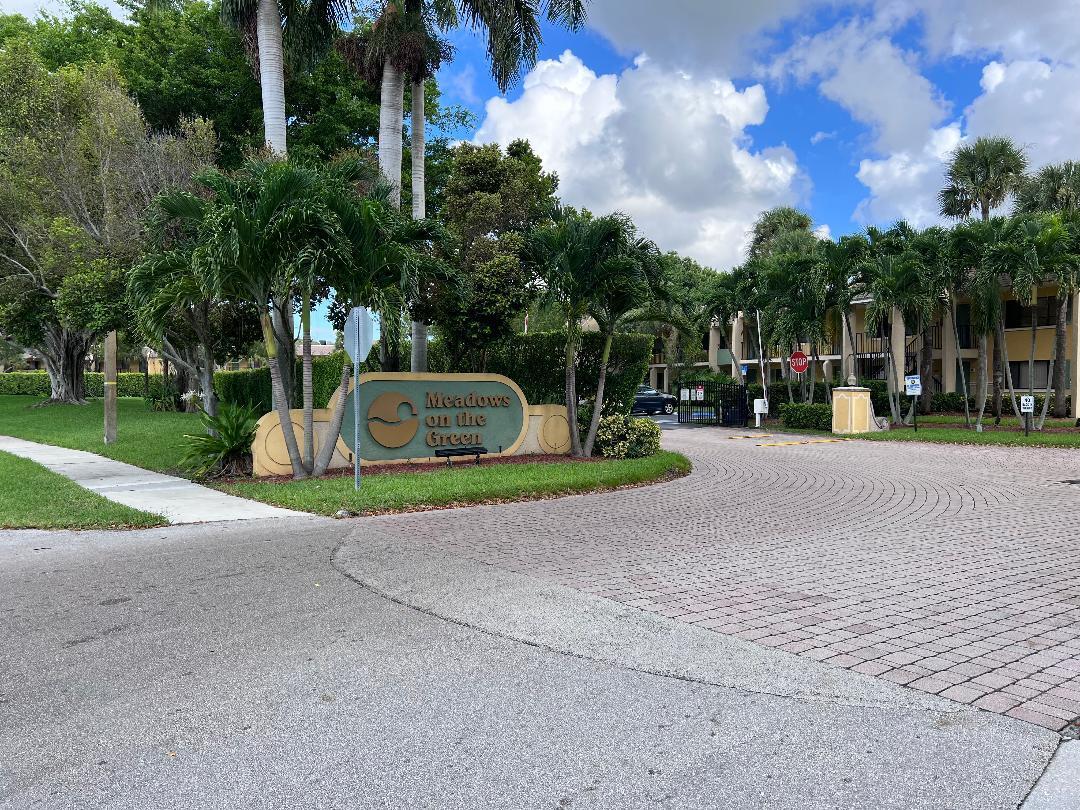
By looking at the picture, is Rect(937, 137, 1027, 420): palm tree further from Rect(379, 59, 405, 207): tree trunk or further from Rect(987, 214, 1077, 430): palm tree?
Rect(379, 59, 405, 207): tree trunk

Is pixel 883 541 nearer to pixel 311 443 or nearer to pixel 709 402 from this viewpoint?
pixel 311 443

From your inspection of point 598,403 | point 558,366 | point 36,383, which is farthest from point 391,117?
point 36,383

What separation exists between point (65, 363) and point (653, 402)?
97.1ft

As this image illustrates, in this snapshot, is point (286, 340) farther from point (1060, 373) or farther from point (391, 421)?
point (1060, 373)

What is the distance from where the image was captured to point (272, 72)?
1501 centimetres

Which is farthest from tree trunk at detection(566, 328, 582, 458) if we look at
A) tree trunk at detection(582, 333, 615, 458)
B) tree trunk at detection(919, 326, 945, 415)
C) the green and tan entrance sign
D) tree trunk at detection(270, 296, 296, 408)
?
tree trunk at detection(919, 326, 945, 415)

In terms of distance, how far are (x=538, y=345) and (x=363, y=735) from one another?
14.1m

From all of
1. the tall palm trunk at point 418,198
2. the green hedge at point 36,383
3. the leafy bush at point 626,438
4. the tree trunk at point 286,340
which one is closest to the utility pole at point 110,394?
the tree trunk at point 286,340

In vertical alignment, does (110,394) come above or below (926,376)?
below

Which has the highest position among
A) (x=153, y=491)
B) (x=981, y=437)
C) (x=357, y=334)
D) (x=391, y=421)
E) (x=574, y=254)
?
(x=574, y=254)

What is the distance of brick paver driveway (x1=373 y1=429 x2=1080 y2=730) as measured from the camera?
15.1ft

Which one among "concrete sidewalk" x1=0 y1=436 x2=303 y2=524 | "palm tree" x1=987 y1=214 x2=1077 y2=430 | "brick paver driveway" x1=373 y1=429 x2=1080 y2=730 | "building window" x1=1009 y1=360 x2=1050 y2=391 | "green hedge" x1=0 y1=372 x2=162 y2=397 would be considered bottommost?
"brick paver driveway" x1=373 y1=429 x2=1080 y2=730

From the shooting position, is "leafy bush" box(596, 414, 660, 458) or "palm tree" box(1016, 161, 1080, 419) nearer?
"leafy bush" box(596, 414, 660, 458)

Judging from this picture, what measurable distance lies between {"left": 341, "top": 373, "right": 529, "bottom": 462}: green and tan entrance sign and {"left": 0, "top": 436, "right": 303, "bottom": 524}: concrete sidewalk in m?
3.01
